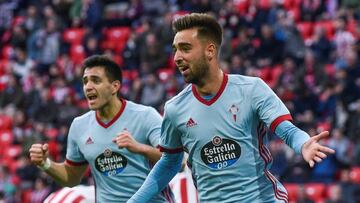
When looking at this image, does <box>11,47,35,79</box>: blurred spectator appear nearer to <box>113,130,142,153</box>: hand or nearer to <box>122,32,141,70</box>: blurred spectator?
<box>122,32,141,70</box>: blurred spectator

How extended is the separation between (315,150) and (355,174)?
36.5 feet

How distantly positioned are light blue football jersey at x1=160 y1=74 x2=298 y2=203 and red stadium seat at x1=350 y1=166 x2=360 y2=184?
998 cm

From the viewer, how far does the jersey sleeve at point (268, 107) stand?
6.93 metres

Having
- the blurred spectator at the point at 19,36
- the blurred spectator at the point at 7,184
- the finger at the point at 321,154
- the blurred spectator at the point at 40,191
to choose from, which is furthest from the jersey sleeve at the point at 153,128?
the blurred spectator at the point at 19,36

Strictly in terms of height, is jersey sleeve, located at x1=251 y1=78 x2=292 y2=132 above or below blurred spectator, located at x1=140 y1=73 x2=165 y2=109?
above

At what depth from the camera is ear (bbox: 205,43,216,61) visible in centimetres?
722

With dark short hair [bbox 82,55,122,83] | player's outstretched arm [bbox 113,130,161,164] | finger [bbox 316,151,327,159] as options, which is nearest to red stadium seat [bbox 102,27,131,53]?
dark short hair [bbox 82,55,122,83]

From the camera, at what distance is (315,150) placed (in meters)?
6.40

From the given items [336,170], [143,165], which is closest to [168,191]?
[143,165]

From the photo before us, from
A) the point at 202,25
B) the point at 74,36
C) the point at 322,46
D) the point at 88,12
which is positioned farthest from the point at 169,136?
the point at 88,12

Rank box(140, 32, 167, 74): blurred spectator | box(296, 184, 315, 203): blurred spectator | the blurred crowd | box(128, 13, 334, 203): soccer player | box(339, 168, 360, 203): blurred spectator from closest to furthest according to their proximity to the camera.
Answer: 1. box(128, 13, 334, 203): soccer player
2. box(339, 168, 360, 203): blurred spectator
3. box(296, 184, 315, 203): blurred spectator
4. the blurred crowd
5. box(140, 32, 167, 74): blurred spectator

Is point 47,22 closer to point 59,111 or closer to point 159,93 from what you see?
point 59,111

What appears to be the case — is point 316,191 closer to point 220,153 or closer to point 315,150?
point 220,153

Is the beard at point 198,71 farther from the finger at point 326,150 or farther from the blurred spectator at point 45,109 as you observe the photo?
the blurred spectator at point 45,109
